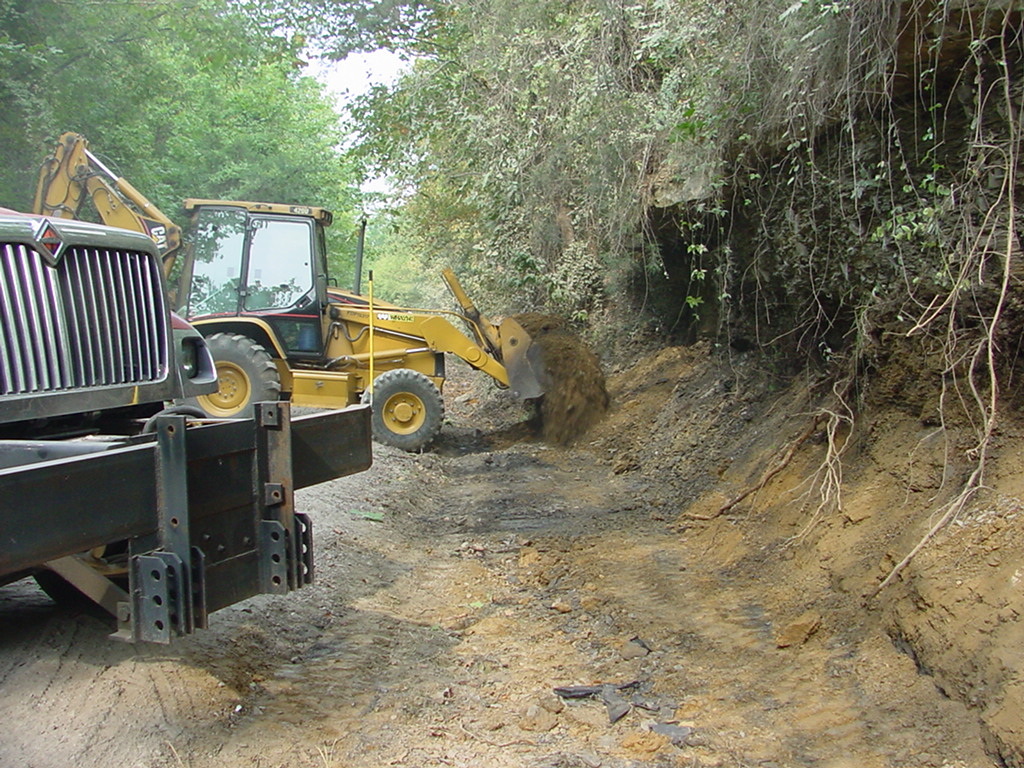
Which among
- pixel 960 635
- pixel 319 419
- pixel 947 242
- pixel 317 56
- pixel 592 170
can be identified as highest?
pixel 317 56

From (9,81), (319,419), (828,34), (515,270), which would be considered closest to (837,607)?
(319,419)

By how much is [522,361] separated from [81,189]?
6317mm

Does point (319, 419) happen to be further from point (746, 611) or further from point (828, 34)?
point (828, 34)

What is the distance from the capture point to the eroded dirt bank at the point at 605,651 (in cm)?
361

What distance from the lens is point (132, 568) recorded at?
126 inches

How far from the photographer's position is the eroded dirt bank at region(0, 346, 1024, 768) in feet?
11.8

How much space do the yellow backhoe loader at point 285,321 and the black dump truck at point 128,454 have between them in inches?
281

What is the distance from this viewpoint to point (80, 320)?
3.68m

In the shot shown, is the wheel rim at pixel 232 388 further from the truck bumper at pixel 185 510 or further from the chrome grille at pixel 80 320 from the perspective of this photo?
the truck bumper at pixel 185 510

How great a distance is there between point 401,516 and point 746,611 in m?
3.91

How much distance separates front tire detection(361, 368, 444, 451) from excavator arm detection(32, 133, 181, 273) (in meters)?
3.47

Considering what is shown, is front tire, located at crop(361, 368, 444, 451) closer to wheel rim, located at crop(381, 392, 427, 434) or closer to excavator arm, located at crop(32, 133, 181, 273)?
wheel rim, located at crop(381, 392, 427, 434)

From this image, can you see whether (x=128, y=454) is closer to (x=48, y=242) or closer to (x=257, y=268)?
(x=48, y=242)

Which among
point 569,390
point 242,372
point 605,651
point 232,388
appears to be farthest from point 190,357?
point 569,390
